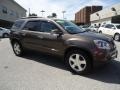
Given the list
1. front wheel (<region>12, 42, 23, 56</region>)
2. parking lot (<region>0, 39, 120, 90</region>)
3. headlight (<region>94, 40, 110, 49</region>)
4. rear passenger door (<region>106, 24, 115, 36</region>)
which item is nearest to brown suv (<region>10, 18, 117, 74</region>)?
headlight (<region>94, 40, 110, 49</region>)

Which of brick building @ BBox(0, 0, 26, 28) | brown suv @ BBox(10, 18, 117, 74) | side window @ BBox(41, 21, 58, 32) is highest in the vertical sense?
brick building @ BBox(0, 0, 26, 28)

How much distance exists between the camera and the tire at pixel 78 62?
20.0 feet

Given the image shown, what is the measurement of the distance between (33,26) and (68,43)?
2.14 m

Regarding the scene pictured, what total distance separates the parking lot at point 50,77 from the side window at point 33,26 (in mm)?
1288

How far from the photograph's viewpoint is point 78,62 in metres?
6.29

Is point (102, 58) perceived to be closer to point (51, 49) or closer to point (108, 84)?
point (108, 84)

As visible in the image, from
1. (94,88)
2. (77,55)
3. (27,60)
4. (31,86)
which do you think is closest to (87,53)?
(77,55)

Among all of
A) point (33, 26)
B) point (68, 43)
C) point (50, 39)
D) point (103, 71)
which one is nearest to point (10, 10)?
point (33, 26)

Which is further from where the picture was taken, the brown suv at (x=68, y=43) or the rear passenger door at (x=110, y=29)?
the rear passenger door at (x=110, y=29)

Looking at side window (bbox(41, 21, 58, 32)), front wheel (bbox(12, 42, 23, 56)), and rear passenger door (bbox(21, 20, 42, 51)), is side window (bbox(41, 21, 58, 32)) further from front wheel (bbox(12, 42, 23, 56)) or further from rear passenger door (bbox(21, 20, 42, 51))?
front wheel (bbox(12, 42, 23, 56))

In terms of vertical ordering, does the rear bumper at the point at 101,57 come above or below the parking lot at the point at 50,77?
above

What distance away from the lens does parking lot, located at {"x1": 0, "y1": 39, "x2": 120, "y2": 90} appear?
5363mm

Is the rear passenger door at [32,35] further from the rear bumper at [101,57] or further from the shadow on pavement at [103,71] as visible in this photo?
the rear bumper at [101,57]

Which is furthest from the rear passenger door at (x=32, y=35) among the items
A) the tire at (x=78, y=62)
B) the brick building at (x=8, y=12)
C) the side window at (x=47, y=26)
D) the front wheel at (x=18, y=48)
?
the brick building at (x=8, y=12)
